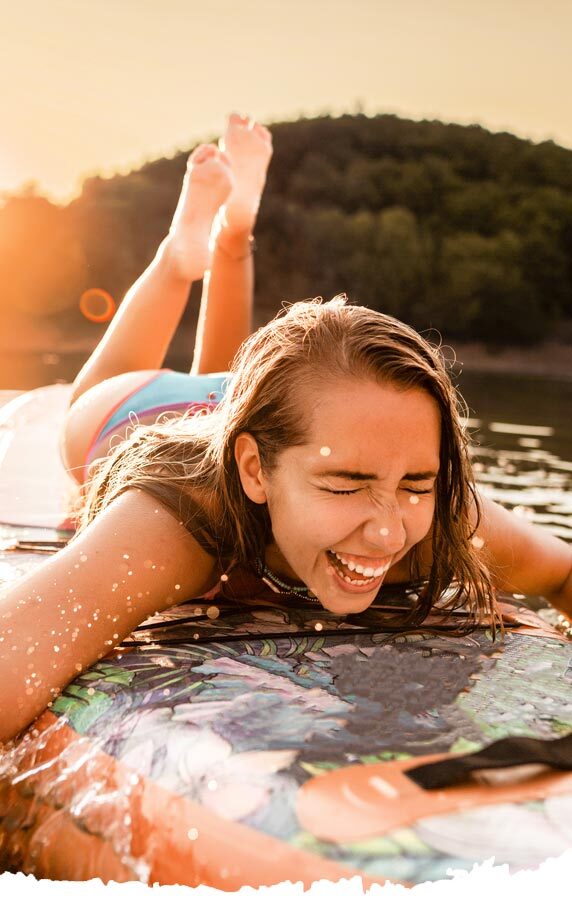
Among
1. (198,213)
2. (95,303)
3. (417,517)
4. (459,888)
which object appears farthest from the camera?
(95,303)

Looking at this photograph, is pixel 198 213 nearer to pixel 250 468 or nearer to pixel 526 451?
pixel 250 468

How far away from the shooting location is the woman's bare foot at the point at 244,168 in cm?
341

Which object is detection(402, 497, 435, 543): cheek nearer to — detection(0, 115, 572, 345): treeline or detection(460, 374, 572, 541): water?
detection(460, 374, 572, 541): water

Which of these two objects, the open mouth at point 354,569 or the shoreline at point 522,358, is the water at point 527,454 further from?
the shoreline at point 522,358

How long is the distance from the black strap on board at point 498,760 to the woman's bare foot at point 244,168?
2.58 m

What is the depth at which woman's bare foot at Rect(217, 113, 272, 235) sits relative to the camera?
11.2 ft

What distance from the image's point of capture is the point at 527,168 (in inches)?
1161

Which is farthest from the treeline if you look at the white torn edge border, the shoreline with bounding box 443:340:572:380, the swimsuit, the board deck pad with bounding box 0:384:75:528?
the white torn edge border

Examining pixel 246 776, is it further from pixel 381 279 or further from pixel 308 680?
pixel 381 279

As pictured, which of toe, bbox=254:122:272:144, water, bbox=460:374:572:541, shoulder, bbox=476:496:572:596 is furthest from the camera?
water, bbox=460:374:572:541

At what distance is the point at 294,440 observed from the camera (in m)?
1.59

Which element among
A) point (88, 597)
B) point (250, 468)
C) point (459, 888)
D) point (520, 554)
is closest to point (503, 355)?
point (520, 554)

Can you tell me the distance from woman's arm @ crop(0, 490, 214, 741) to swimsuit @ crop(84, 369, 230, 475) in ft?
3.34

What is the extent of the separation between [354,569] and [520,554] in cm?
75
